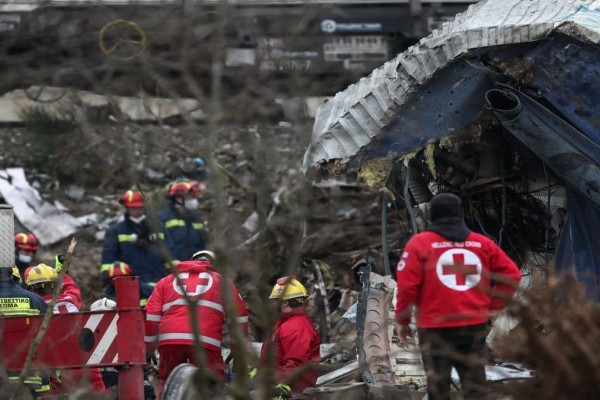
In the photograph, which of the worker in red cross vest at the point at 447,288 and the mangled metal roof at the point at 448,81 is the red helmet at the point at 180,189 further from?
the worker in red cross vest at the point at 447,288

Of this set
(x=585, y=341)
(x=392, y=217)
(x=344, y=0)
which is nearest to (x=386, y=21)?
(x=344, y=0)

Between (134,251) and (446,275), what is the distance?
5842 millimetres

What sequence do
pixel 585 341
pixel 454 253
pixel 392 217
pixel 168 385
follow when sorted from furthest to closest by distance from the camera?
pixel 392 217
pixel 168 385
pixel 454 253
pixel 585 341

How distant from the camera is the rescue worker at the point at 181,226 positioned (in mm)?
12305

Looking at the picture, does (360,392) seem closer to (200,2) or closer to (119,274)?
(200,2)

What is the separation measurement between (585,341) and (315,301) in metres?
7.38

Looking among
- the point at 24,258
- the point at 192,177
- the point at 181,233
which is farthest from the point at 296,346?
the point at 192,177

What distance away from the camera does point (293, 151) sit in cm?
1655

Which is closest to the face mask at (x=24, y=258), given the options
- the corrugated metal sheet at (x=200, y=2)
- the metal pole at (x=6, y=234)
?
the corrugated metal sheet at (x=200, y=2)

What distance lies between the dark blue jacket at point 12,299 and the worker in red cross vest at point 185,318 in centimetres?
85

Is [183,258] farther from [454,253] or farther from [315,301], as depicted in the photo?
[454,253]

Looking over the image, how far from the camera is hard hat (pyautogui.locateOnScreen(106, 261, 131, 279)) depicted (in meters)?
11.9

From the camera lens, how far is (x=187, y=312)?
882 centimetres

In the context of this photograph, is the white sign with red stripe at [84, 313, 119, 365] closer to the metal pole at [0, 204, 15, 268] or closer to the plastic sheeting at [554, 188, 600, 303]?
the metal pole at [0, 204, 15, 268]
